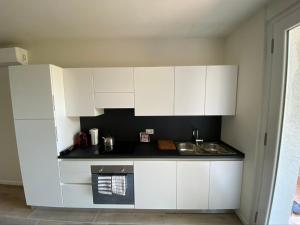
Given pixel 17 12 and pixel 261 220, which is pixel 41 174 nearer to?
pixel 17 12

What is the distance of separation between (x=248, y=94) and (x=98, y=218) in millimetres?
2427

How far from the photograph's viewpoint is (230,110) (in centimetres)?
201

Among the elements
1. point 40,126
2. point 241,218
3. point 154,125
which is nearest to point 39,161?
point 40,126

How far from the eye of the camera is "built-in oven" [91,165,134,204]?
1.88 metres

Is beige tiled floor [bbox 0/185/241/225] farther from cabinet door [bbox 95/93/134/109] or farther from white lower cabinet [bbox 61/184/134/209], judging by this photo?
cabinet door [bbox 95/93/134/109]

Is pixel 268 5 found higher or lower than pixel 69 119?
higher

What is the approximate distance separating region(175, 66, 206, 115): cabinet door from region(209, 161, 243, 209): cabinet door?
733 millimetres

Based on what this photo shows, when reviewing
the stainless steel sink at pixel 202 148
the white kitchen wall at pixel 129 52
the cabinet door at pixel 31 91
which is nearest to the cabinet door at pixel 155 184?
the stainless steel sink at pixel 202 148

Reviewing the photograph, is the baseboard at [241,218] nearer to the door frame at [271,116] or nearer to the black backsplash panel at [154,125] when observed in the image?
the door frame at [271,116]

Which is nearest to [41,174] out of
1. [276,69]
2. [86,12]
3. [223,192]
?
[86,12]

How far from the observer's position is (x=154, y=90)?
6.65ft

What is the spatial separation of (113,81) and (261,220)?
2.33m

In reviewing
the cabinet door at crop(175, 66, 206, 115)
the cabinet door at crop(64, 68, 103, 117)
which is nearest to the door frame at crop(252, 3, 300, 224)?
the cabinet door at crop(175, 66, 206, 115)

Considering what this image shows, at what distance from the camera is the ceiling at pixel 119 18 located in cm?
141
